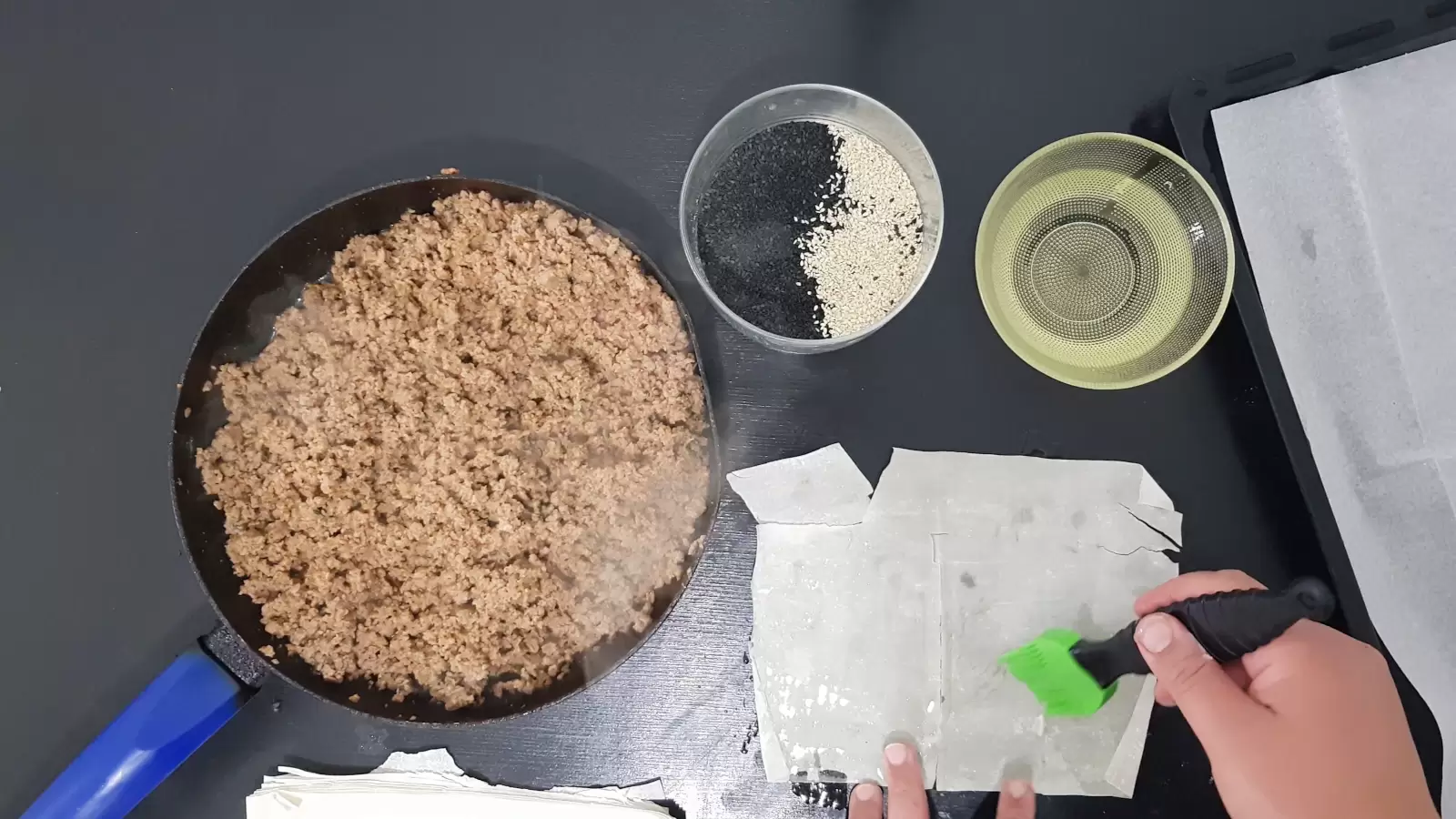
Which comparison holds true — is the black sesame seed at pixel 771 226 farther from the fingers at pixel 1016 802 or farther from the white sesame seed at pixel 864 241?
the fingers at pixel 1016 802

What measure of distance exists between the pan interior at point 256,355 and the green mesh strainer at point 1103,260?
12.5 inches

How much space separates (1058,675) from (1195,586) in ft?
0.46

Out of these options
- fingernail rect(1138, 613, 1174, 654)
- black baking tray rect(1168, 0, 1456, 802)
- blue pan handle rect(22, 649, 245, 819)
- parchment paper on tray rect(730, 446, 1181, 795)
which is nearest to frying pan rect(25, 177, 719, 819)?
blue pan handle rect(22, 649, 245, 819)

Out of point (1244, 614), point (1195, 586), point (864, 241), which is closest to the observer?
point (1244, 614)

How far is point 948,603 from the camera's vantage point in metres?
0.89

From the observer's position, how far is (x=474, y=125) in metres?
0.91

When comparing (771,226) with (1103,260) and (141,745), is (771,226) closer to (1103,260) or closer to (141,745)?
(1103,260)

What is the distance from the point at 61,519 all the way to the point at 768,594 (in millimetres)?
691

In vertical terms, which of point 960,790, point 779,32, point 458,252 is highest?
point 779,32

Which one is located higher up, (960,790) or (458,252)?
(458,252)

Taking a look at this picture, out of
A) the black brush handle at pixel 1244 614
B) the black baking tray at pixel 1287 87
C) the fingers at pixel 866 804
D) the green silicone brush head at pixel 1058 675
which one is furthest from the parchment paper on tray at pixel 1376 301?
the fingers at pixel 866 804

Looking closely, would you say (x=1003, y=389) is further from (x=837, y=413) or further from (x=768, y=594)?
(x=768, y=594)

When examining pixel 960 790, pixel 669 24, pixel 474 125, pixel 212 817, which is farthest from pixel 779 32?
pixel 212 817

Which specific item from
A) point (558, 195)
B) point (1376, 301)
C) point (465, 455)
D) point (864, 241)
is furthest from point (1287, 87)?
point (465, 455)
